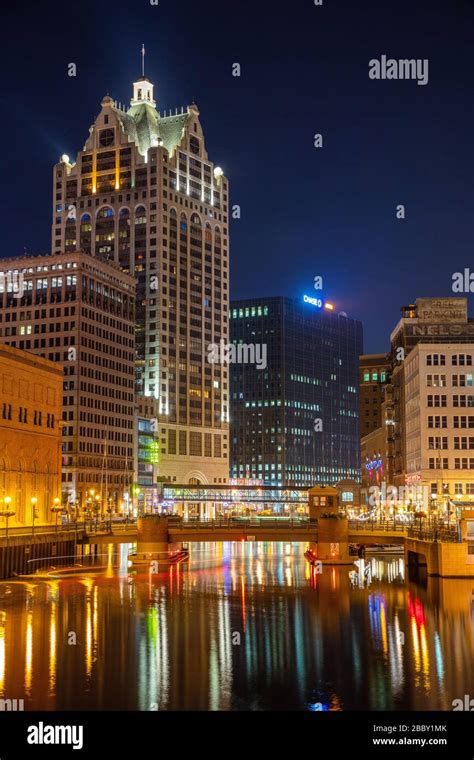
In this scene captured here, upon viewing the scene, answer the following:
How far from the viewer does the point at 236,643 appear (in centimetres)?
5719

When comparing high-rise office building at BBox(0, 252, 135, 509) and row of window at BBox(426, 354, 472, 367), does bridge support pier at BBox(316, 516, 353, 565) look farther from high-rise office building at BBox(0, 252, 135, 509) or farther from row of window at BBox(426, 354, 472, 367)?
high-rise office building at BBox(0, 252, 135, 509)

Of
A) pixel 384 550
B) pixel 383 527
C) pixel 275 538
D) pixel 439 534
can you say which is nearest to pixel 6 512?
pixel 275 538

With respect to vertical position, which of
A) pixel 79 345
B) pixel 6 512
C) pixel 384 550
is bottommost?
pixel 384 550

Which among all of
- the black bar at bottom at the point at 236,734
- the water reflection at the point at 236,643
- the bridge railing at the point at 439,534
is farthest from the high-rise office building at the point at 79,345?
the black bar at bottom at the point at 236,734

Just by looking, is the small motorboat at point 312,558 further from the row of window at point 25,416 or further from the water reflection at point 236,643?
the row of window at point 25,416

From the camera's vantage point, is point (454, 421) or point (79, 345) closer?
point (454, 421)

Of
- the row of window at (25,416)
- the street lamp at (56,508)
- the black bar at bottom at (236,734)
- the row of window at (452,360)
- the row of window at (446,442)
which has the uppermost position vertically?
the row of window at (452,360)

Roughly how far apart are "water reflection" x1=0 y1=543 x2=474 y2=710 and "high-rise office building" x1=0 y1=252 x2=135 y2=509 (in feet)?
258

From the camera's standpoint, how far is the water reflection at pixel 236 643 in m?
44.9

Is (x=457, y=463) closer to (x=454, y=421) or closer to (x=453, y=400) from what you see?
(x=454, y=421)

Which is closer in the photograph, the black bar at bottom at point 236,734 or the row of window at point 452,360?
the black bar at bottom at point 236,734

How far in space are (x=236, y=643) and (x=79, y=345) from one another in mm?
118001

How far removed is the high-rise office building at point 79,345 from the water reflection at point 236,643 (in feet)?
258

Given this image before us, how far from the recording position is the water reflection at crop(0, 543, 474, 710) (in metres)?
44.9
